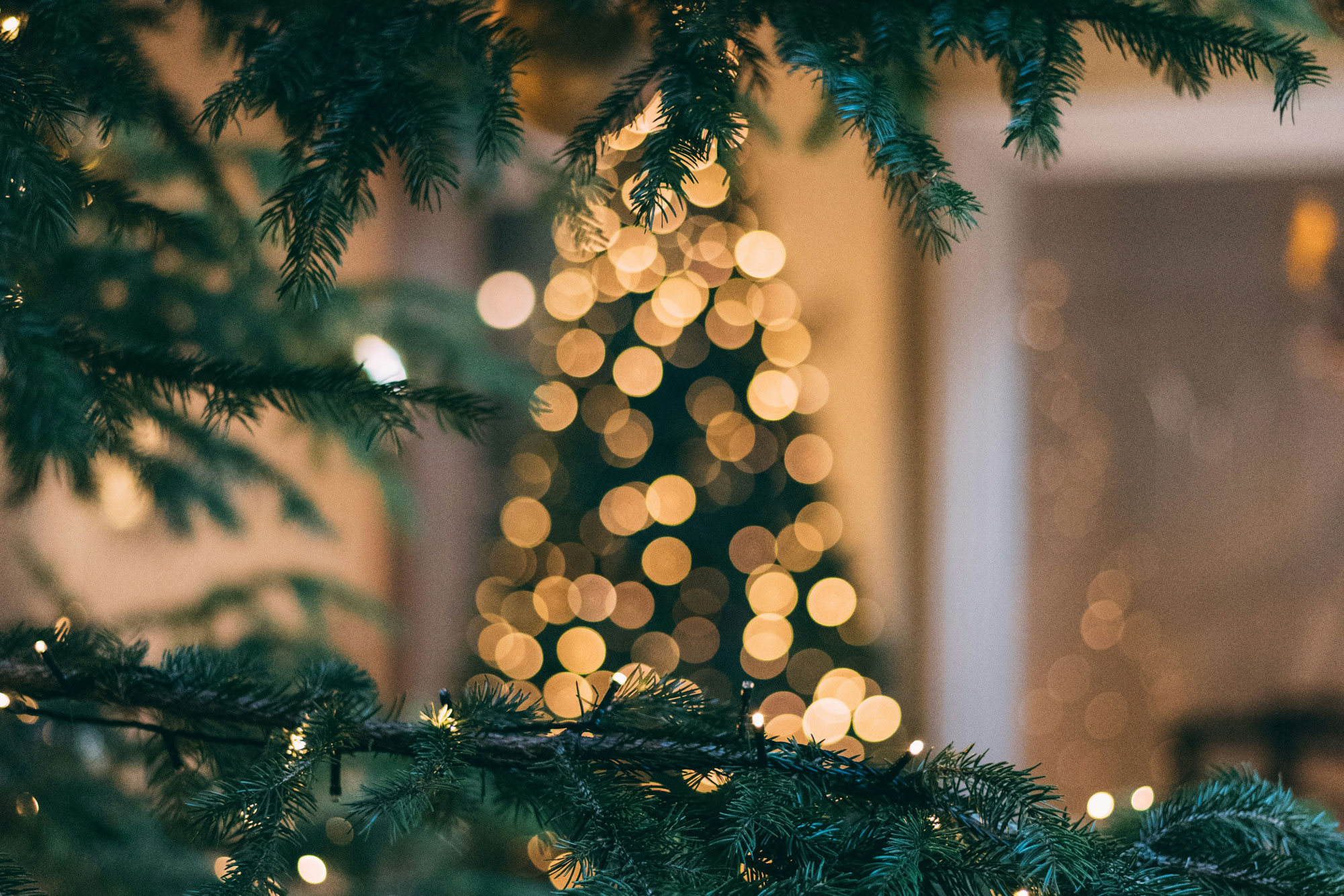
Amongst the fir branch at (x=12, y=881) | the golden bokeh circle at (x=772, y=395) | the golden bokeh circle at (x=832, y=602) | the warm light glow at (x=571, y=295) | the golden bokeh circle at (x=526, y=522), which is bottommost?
the fir branch at (x=12, y=881)

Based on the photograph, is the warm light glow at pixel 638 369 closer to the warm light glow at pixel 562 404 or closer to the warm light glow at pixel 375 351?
the warm light glow at pixel 562 404

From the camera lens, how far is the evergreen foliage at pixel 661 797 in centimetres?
35

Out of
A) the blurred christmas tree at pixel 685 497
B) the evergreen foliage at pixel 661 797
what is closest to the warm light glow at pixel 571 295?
the blurred christmas tree at pixel 685 497

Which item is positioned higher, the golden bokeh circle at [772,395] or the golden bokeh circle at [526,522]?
the golden bokeh circle at [772,395]

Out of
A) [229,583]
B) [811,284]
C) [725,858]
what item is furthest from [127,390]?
[811,284]

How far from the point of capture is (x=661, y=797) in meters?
0.40

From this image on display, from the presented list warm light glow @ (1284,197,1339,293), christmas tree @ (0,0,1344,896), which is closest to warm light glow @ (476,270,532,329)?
christmas tree @ (0,0,1344,896)

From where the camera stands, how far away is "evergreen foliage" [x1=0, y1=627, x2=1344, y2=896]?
0.35 meters

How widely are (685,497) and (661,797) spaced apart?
1.37 m

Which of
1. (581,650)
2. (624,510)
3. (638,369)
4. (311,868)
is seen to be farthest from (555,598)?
(311,868)

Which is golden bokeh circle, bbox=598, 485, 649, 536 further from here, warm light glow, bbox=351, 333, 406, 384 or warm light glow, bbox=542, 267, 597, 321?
warm light glow, bbox=351, 333, 406, 384

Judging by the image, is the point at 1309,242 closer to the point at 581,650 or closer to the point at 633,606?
the point at 633,606

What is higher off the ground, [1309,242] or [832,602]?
[1309,242]

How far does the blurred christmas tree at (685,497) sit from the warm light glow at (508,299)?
31cm
